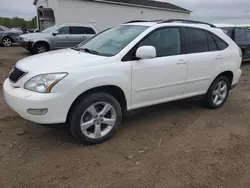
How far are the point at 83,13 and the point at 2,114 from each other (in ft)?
54.9

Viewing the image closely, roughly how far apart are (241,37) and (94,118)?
31.2 ft

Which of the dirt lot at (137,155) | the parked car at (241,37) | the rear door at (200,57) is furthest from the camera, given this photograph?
the parked car at (241,37)

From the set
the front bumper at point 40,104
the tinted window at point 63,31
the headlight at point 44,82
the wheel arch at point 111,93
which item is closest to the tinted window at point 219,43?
the wheel arch at point 111,93

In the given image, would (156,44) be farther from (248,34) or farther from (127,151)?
(248,34)

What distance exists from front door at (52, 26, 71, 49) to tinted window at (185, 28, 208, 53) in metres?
9.19

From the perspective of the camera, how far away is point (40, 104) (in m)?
2.84

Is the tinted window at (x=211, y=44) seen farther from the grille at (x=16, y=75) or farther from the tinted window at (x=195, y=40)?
the grille at (x=16, y=75)

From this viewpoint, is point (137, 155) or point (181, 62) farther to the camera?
point (181, 62)

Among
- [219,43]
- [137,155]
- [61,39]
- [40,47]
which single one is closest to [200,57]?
[219,43]

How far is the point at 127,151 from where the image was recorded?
10.6 ft

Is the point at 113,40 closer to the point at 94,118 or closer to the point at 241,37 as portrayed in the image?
the point at 94,118

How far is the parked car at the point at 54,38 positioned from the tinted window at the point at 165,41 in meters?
9.30

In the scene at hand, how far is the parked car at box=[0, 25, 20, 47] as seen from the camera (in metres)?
15.9

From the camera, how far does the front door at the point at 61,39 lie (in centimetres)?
1214
